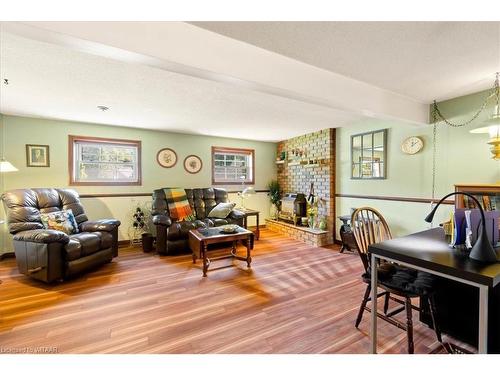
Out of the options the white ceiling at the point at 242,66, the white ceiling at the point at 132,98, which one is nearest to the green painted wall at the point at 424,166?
the white ceiling at the point at 242,66

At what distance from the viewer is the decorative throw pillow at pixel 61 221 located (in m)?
3.01

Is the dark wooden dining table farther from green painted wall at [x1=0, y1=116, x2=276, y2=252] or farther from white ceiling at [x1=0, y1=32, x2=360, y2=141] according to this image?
green painted wall at [x1=0, y1=116, x2=276, y2=252]

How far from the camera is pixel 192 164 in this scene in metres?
4.96

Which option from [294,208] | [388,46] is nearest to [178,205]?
[294,208]

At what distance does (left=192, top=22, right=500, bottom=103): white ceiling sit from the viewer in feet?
5.08

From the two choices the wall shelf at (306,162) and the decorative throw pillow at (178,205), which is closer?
the decorative throw pillow at (178,205)

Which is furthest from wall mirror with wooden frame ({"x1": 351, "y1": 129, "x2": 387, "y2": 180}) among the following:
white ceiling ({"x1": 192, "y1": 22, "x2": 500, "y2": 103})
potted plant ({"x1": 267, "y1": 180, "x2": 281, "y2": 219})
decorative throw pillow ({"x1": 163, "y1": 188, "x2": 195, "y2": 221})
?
decorative throw pillow ({"x1": 163, "y1": 188, "x2": 195, "y2": 221})

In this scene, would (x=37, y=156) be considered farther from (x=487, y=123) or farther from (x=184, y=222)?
(x=487, y=123)

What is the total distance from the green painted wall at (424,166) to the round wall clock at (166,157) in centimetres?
341

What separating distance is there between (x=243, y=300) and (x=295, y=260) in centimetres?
140

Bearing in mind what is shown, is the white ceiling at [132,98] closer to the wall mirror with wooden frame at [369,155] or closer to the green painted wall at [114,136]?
the green painted wall at [114,136]

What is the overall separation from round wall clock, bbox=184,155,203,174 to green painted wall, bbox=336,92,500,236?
3.01 m

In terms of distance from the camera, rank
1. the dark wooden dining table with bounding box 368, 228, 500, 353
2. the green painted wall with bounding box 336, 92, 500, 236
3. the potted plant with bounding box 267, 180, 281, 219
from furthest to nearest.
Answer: the potted plant with bounding box 267, 180, 281, 219 → the green painted wall with bounding box 336, 92, 500, 236 → the dark wooden dining table with bounding box 368, 228, 500, 353

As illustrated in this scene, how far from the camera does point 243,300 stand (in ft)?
7.61
